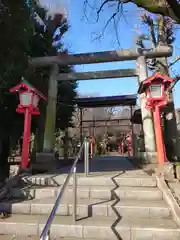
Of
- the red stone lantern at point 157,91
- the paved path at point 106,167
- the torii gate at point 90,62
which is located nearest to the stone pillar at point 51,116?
the torii gate at point 90,62

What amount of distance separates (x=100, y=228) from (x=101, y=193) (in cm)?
120

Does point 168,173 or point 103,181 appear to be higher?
point 168,173

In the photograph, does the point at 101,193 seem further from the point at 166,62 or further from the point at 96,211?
the point at 166,62

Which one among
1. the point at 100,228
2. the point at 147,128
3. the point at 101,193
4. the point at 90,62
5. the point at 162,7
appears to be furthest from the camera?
the point at 90,62

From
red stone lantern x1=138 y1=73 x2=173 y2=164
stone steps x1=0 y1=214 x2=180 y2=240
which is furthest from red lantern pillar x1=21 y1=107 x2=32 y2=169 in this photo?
red stone lantern x1=138 y1=73 x2=173 y2=164

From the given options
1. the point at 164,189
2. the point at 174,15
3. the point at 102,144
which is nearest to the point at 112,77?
the point at 174,15

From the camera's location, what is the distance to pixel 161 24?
1206 cm

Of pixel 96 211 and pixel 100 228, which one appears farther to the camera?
pixel 96 211

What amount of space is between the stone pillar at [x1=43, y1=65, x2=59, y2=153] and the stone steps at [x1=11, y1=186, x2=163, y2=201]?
3.60m

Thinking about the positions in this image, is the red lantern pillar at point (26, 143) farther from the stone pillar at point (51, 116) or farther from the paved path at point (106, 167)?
the stone pillar at point (51, 116)

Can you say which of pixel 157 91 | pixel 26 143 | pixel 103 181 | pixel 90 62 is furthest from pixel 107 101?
pixel 103 181

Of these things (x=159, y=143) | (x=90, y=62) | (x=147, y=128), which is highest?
(x=90, y=62)

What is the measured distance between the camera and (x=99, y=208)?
12.9 feet

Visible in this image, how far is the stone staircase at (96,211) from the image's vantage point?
10.8 feet
